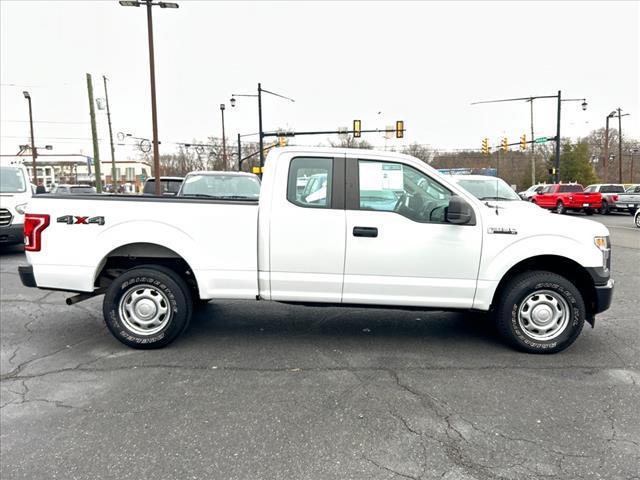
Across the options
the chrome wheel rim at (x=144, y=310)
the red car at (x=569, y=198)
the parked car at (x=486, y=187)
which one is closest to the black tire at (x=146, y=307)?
the chrome wheel rim at (x=144, y=310)

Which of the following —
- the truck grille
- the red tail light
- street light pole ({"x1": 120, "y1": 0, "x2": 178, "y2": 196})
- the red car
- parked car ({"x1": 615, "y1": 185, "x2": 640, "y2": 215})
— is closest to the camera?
the red tail light

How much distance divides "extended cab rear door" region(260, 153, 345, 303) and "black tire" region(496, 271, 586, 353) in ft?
5.33

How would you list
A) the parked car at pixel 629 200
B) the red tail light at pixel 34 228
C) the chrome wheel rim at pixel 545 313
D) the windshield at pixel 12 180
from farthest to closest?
the parked car at pixel 629 200
the windshield at pixel 12 180
the red tail light at pixel 34 228
the chrome wheel rim at pixel 545 313

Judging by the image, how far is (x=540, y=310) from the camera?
4.12 metres

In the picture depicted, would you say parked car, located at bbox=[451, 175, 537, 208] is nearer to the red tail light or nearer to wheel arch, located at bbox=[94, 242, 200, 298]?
wheel arch, located at bbox=[94, 242, 200, 298]

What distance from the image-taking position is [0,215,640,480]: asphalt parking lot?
2.59 meters

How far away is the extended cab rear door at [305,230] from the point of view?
4.09 meters

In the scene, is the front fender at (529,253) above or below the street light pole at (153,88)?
below

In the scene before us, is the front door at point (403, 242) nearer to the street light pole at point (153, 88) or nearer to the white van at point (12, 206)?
the white van at point (12, 206)

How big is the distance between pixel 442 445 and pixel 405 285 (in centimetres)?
161

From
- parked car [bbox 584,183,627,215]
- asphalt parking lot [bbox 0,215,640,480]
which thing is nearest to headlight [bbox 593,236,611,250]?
asphalt parking lot [bbox 0,215,640,480]

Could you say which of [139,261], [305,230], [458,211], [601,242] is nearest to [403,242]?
[458,211]

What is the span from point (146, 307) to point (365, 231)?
7.44ft

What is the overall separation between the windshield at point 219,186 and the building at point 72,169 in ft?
257
